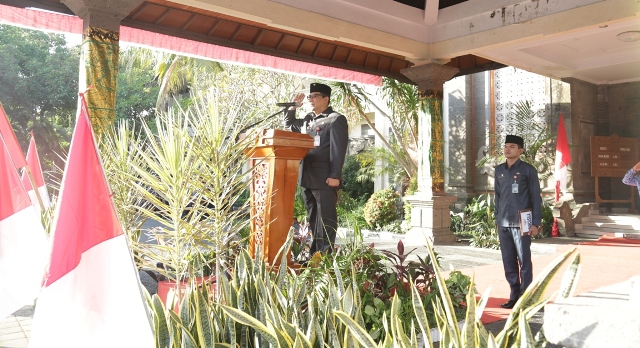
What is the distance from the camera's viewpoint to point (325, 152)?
4.43 meters

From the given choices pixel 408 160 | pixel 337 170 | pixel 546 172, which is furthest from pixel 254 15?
pixel 546 172

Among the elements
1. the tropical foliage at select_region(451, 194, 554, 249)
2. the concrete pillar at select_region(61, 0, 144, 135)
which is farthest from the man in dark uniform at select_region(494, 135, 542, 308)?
the tropical foliage at select_region(451, 194, 554, 249)

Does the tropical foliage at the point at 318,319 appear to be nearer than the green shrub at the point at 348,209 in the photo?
Yes

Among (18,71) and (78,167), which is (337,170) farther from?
(18,71)

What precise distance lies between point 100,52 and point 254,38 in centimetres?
260

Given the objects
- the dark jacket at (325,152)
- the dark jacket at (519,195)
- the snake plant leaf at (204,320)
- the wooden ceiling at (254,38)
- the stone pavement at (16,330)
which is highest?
the wooden ceiling at (254,38)

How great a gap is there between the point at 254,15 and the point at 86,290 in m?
4.73

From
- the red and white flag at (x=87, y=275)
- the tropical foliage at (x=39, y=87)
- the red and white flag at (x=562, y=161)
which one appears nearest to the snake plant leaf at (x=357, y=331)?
the red and white flag at (x=87, y=275)

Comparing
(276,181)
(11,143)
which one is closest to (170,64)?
(11,143)

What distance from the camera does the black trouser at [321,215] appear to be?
431 centimetres

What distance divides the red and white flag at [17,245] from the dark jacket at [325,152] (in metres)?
2.02

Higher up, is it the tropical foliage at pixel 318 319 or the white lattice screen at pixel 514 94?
the white lattice screen at pixel 514 94

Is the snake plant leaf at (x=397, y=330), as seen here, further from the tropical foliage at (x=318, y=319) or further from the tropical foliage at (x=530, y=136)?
the tropical foliage at (x=530, y=136)

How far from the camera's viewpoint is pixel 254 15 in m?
6.04
